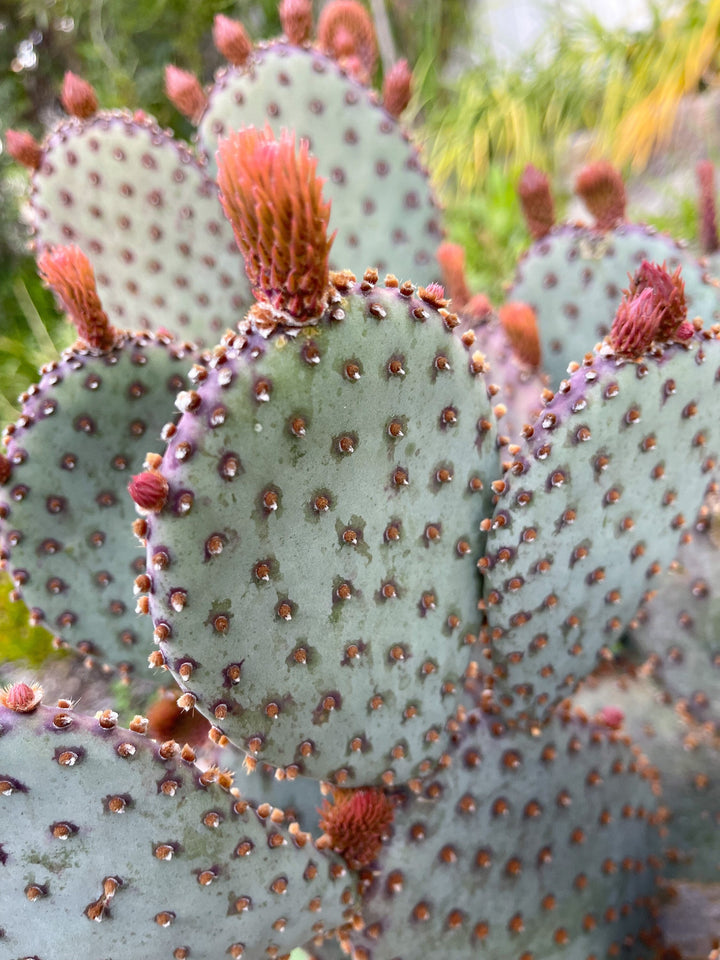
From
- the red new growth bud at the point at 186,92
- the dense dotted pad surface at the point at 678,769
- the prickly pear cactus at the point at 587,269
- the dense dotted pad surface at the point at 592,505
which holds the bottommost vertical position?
the dense dotted pad surface at the point at 678,769

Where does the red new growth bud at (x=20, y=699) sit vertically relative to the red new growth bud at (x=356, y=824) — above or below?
above

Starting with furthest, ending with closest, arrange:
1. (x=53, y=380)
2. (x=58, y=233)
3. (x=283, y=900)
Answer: (x=58, y=233), (x=53, y=380), (x=283, y=900)

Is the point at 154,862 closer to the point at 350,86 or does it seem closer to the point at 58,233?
the point at 58,233

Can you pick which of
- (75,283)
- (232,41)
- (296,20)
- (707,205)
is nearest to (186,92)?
(232,41)

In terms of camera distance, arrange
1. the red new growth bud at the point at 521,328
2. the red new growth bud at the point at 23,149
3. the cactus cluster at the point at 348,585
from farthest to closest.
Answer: the red new growth bud at the point at 23,149
the red new growth bud at the point at 521,328
the cactus cluster at the point at 348,585

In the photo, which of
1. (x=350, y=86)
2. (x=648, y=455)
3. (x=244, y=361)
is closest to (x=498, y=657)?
(x=648, y=455)

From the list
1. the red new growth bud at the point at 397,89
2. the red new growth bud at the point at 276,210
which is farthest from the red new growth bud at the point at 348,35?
the red new growth bud at the point at 276,210

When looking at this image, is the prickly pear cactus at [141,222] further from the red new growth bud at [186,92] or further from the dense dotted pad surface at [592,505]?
the dense dotted pad surface at [592,505]

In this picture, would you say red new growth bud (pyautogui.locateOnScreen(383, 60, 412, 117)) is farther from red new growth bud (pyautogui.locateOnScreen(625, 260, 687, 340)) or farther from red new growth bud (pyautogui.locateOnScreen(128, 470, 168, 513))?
red new growth bud (pyautogui.locateOnScreen(128, 470, 168, 513))
